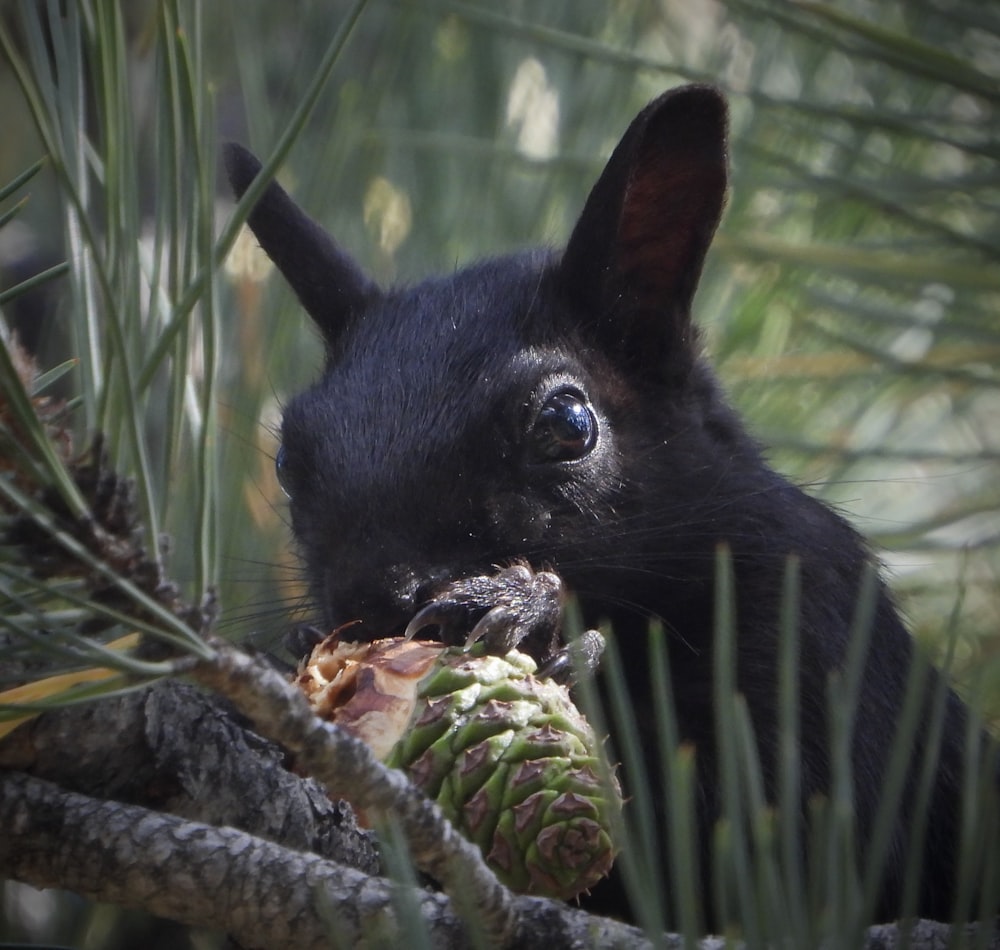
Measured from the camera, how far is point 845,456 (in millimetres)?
1450

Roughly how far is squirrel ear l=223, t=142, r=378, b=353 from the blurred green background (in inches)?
1.3

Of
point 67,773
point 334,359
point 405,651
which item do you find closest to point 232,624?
point 334,359

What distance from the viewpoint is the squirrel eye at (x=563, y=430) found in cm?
138

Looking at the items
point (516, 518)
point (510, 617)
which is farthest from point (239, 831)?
point (516, 518)

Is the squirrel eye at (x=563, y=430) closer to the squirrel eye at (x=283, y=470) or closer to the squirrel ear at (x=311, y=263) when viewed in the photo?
the squirrel eye at (x=283, y=470)

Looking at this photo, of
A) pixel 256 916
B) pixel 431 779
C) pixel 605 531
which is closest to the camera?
pixel 256 916

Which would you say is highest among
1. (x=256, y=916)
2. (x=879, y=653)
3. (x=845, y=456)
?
(x=845, y=456)

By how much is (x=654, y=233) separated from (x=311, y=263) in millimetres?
414

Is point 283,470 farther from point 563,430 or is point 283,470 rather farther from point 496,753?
point 496,753

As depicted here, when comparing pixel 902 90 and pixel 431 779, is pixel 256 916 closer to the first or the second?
pixel 431 779

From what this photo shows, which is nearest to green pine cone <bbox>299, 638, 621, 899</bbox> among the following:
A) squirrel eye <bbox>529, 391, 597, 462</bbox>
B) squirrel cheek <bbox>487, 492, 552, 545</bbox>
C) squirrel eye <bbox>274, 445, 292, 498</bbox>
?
squirrel cheek <bbox>487, 492, 552, 545</bbox>

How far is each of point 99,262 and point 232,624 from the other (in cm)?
105

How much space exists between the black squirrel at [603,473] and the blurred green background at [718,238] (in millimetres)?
75

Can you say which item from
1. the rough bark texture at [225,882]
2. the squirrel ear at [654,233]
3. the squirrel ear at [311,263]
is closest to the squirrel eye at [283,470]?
the squirrel ear at [311,263]
